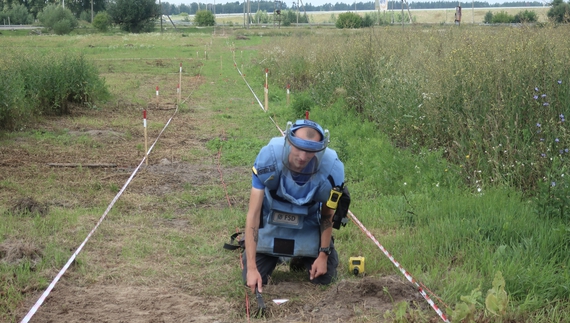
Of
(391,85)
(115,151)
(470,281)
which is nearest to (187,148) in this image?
(115,151)

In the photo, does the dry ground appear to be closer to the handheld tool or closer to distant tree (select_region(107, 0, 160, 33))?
the handheld tool

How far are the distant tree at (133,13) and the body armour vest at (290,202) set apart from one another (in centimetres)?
9365

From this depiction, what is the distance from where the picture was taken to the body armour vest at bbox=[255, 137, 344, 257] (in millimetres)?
5094

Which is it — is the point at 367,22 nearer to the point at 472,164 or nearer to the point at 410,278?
the point at 472,164

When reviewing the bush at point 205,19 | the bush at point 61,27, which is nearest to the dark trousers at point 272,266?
the bush at point 61,27

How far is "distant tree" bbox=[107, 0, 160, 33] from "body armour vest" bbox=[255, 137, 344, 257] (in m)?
93.6

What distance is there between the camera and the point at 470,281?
203 inches

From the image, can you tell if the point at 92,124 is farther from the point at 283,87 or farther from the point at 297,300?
the point at 297,300

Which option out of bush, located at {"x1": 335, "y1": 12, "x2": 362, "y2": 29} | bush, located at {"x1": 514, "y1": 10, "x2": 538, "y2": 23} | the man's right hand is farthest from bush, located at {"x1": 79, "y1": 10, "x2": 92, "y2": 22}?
the man's right hand

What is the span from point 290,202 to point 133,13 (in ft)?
309

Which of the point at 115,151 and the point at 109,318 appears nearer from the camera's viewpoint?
the point at 109,318

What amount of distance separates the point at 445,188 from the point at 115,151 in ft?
20.9

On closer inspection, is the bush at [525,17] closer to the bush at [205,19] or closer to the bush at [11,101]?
the bush at [11,101]

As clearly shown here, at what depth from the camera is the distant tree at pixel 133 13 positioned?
307 feet
